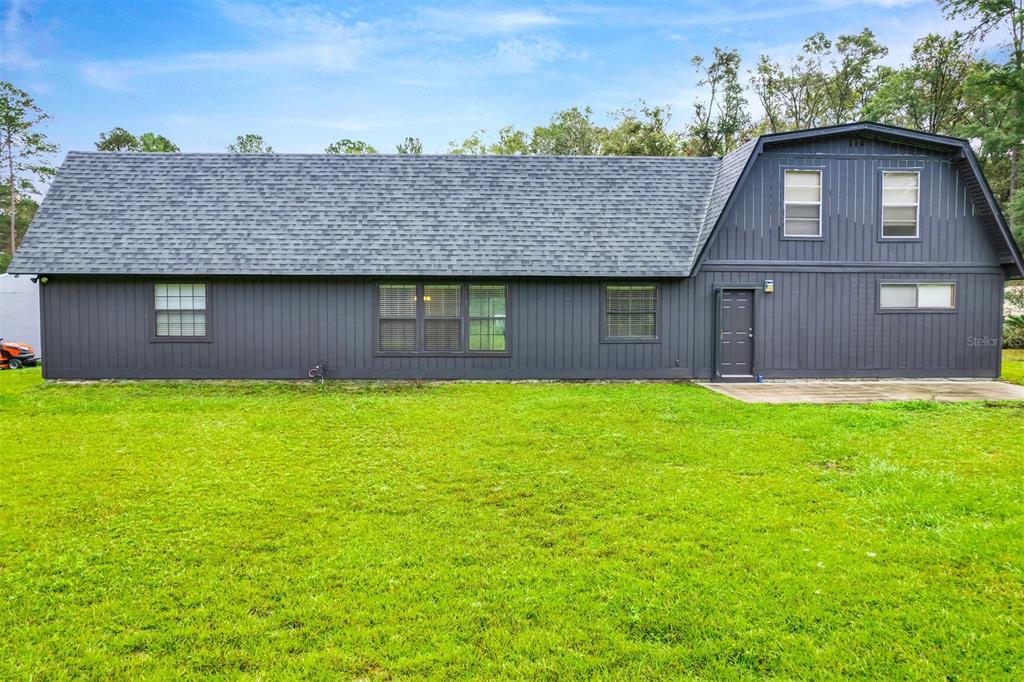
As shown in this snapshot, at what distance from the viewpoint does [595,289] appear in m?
12.0

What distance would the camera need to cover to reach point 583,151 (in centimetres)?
3478

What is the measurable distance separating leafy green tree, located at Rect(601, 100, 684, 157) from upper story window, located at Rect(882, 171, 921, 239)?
1435 centimetres

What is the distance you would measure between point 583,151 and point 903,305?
2524 centimetres

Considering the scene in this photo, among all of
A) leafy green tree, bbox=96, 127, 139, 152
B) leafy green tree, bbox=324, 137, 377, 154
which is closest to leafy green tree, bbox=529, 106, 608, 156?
leafy green tree, bbox=324, 137, 377, 154

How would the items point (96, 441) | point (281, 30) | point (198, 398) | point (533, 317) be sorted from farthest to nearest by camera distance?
point (281, 30), point (533, 317), point (198, 398), point (96, 441)

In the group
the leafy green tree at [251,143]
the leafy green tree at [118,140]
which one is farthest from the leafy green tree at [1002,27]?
the leafy green tree at [118,140]

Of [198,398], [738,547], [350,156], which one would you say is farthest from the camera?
[350,156]

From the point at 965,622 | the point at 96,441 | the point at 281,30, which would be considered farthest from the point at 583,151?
the point at 965,622

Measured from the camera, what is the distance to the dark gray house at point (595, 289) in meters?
11.7

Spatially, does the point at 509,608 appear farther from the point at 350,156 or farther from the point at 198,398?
the point at 350,156

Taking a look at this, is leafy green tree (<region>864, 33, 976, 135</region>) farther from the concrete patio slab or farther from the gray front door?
the gray front door

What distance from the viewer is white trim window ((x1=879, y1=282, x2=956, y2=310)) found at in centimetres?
1209

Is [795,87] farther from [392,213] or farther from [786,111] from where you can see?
[392,213]

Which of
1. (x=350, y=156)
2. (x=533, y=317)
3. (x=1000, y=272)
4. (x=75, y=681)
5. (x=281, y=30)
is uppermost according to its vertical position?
(x=281, y=30)
